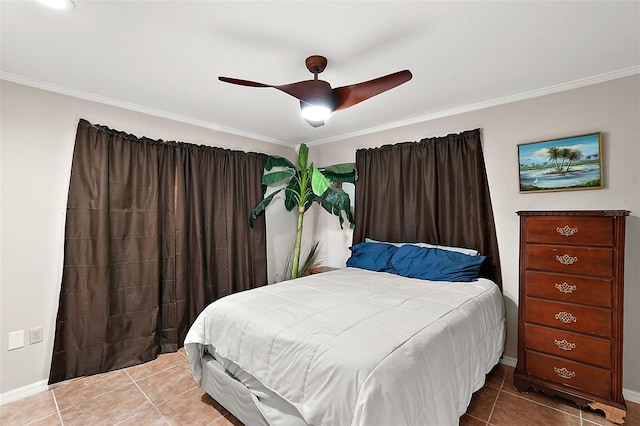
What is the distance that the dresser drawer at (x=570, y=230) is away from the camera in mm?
1930

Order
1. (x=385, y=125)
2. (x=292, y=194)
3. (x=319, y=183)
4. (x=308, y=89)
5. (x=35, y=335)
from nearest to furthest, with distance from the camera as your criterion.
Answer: (x=308, y=89)
(x=35, y=335)
(x=319, y=183)
(x=385, y=125)
(x=292, y=194)

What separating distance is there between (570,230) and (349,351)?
73.6 inches

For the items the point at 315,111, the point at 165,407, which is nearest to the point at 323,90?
the point at 315,111

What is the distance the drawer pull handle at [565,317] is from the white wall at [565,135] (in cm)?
55

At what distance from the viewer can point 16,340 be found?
2205 millimetres

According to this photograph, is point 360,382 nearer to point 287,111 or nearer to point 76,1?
point 76,1

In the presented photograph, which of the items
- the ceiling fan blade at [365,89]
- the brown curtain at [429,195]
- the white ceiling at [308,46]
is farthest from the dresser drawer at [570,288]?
the ceiling fan blade at [365,89]

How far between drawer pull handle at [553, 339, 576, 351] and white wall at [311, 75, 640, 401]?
1.82 feet

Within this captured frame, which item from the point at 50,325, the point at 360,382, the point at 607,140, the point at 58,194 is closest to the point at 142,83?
the point at 58,194

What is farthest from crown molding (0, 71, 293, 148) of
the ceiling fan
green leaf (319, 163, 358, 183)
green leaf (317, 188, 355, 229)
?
the ceiling fan

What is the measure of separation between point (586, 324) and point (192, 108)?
3.75 meters

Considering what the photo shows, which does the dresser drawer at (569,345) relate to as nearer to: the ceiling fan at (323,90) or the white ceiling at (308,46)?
the white ceiling at (308,46)

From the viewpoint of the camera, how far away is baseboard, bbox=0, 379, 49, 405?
2133mm

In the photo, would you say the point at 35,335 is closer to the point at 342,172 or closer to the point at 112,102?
the point at 112,102
